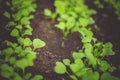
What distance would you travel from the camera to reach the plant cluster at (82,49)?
1.88m

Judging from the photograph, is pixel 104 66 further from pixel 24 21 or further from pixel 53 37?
pixel 24 21

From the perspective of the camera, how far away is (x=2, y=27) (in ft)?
7.55

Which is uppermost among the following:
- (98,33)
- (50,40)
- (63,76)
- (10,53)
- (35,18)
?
(35,18)

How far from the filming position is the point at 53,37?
2.52 m

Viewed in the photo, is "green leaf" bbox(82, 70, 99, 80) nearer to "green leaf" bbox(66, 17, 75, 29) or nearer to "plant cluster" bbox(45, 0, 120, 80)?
"plant cluster" bbox(45, 0, 120, 80)

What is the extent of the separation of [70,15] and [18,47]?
110cm

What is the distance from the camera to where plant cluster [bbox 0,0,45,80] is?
170 cm

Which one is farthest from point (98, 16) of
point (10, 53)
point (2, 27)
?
point (10, 53)

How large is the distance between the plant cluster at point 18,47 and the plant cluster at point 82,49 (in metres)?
0.27

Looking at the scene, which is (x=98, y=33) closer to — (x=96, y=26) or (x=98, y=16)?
(x=96, y=26)

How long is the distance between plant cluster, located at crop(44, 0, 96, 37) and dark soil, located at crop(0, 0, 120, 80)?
103 millimetres

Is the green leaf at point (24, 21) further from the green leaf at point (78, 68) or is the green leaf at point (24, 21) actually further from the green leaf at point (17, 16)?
the green leaf at point (78, 68)

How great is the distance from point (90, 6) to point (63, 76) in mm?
1659

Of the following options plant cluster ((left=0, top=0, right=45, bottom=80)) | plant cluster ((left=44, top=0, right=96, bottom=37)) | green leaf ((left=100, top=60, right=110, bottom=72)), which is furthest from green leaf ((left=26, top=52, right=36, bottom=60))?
plant cluster ((left=44, top=0, right=96, bottom=37))
